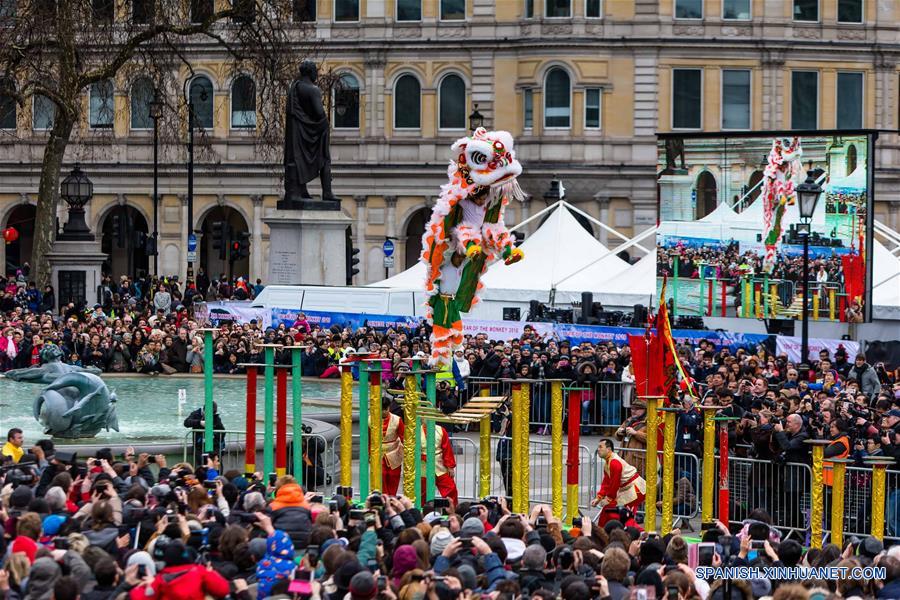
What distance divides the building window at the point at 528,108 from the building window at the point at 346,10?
6235mm

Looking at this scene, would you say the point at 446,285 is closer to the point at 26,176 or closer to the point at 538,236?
the point at 538,236

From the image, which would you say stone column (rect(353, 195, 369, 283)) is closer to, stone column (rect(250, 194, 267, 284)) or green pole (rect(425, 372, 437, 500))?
stone column (rect(250, 194, 267, 284))

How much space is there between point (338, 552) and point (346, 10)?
57.4 m

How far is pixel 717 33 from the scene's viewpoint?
69250 mm

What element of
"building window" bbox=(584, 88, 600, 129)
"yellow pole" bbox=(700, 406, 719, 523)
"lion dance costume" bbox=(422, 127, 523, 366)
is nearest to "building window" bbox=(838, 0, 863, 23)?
"building window" bbox=(584, 88, 600, 129)

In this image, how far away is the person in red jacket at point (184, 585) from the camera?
13750 millimetres

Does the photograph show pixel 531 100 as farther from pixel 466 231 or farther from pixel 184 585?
pixel 184 585

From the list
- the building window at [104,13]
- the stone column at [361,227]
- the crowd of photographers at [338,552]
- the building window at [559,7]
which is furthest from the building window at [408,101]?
the crowd of photographers at [338,552]

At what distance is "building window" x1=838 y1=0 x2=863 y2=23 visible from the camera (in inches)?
2746

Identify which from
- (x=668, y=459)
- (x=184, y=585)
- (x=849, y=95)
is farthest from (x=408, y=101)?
(x=184, y=585)

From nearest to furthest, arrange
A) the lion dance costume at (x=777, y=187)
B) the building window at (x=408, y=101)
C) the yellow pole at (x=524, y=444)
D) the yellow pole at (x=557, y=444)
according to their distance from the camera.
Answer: the yellow pole at (x=524, y=444)
the yellow pole at (x=557, y=444)
the lion dance costume at (x=777, y=187)
the building window at (x=408, y=101)

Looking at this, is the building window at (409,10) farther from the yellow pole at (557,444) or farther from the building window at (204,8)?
the yellow pole at (557,444)

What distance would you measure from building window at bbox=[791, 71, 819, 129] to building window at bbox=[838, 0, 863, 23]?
1.99m


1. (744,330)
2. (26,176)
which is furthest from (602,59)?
(744,330)
